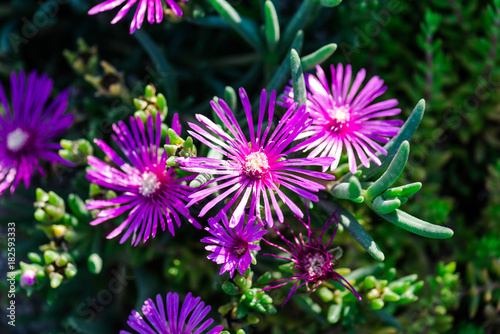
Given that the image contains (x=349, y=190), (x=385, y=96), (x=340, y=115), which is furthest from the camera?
(x=385, y=96)

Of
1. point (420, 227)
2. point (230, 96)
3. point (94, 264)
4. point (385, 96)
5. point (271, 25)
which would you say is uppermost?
point (385, 96)

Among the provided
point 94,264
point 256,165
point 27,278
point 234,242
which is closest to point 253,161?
point 256,165

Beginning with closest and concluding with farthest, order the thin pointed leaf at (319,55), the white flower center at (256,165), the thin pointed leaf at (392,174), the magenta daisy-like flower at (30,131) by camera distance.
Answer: the thin pointed leaf at (392,174) < the white flower center at (256,165) < the thin pointed leaf at (319,55) < the magenta daisy-like flower at (30,131)

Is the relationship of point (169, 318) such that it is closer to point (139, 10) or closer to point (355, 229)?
point (355, 229)

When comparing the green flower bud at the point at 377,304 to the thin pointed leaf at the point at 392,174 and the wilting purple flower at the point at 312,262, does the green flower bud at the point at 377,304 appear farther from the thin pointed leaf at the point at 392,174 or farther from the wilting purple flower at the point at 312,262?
the thin pointed leaf at the point at 392,174

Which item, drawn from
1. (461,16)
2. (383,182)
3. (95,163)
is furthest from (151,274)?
(461,16)

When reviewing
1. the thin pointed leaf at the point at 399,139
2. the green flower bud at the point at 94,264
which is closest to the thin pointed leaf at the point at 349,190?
the thin pointed leaf at the point at 399,139

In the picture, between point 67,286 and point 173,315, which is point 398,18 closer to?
point 173,315
